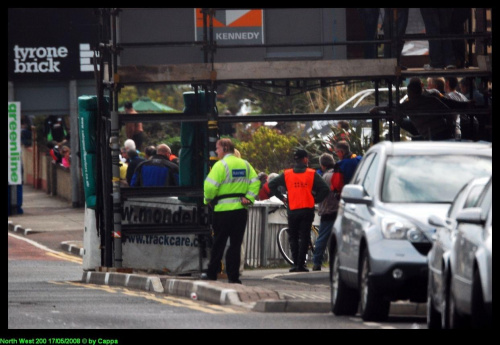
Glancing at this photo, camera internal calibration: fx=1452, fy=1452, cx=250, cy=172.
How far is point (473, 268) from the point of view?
9180 mm

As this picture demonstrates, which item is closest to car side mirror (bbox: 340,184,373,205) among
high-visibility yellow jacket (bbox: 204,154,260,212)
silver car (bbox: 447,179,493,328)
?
silver car (bbox: 447,179,493,328)

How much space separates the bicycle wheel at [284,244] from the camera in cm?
2262

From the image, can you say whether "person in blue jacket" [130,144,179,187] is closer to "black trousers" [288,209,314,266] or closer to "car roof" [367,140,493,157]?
"black trousers" [288,209,314,266]

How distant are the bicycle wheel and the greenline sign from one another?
1541 centimetres

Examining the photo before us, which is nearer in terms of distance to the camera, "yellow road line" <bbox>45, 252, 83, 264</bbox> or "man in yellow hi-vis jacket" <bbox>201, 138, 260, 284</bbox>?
"man in yellow hi-vis jacket" <bbox>201, 138, 260, 284</bbox>

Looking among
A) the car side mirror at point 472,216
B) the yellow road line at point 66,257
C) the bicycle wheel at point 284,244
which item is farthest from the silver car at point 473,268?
the yellow road line at point 66,257

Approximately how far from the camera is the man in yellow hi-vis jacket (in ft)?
55.4

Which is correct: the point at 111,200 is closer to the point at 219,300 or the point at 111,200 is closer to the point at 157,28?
the point at 219,300

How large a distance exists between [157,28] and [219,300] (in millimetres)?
21776

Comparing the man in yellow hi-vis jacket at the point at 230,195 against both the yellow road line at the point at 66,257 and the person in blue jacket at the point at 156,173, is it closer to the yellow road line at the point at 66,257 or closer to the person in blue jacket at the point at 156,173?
the person in blue jacket at the point at 156,173

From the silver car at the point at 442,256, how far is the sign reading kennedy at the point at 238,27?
25323 mm

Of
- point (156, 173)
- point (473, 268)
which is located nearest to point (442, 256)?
point (473, 268)

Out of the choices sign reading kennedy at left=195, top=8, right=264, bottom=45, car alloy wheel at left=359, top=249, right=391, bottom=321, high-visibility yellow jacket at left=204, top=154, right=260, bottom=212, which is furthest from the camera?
sign reading kennedy at left=195, top=8, right=264, bottom=45

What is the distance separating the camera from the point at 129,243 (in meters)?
20.1
